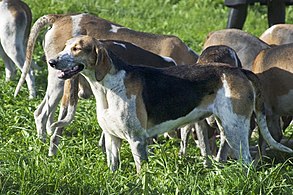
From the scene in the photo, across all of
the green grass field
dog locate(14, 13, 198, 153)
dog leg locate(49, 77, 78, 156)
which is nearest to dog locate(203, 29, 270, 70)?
dog locate(14, 13, 198, 153)

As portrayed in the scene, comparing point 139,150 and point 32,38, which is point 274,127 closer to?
point 139,150

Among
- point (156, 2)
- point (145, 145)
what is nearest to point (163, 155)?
point (145, 145)

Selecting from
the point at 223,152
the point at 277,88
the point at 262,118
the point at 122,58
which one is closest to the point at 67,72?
the point at 122,58

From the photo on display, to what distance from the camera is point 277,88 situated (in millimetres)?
8227

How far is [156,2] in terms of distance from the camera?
18.0 meters

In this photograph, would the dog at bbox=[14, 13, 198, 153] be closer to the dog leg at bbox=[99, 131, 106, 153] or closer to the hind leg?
the dog leg at bbox=[99, 131, 106, 153]

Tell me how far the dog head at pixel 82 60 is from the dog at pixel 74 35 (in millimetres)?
1681

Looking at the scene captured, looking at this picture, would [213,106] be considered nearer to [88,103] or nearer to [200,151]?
[200,151]

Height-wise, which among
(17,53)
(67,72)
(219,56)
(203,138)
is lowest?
(17,53)

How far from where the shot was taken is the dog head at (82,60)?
6957 millimetres

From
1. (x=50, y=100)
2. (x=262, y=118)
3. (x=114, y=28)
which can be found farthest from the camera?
(x=114, y=28)

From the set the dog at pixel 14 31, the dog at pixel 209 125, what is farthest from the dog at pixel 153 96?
the dog at pixel 14 31

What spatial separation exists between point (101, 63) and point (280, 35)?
11.3 feet

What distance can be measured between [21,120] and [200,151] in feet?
6.74
